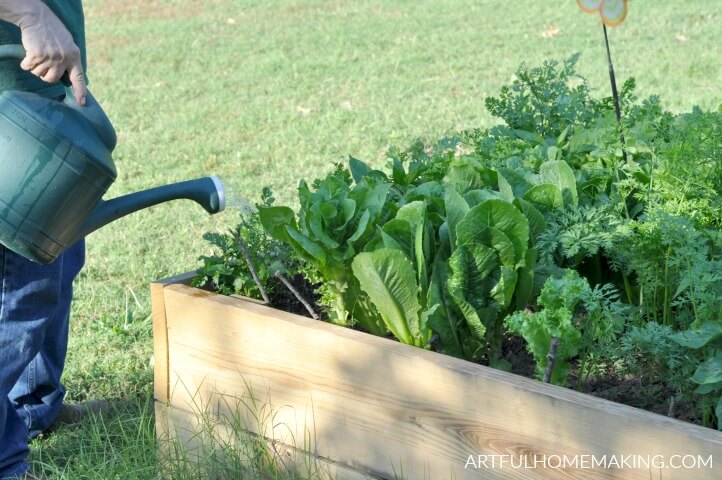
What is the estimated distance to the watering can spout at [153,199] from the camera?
2217 millimetres

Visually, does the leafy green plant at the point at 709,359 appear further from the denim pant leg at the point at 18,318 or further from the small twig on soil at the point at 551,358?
the denim pant leg at the point at 18,318

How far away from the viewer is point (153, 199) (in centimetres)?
226

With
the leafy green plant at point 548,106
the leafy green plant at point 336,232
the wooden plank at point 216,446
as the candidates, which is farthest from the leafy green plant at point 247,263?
the leafy green plant at point 548,106

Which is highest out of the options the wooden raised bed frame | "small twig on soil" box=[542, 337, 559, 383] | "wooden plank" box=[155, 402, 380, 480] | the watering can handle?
the watering can handle

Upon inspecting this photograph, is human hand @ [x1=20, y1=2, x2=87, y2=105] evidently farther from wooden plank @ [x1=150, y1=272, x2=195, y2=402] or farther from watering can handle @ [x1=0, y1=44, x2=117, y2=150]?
wooden plank @ [x1=150, y1=272, x2=195, y2=402]

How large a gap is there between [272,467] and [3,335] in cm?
97

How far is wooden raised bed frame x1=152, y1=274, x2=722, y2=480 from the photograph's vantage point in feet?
5.93

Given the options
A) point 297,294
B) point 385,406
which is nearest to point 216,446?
point 297,294

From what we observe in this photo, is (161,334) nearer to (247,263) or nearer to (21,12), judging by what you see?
(247,263)

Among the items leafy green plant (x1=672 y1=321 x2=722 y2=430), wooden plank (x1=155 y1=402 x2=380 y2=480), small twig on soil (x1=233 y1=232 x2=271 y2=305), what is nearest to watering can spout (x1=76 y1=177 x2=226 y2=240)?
small twig on soil (x1=233 y1=232 x2=271 y2=305)

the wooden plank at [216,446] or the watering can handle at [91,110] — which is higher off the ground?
the watering can handle at [91,110]

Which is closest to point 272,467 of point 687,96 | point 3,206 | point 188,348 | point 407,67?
point 188,348

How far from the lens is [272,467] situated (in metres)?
2.36

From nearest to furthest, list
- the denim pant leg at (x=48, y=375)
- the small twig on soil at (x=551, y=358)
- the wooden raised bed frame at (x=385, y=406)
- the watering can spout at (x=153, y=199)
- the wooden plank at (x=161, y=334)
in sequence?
the wooden raised bed frame at (x=385, y=406), the small twig on soil at (x=551, y=358), the watering can spout at (x=153, y=199), the wooden plank at (x=161, y=334), the denim pant leg at (x=48, y=375)
